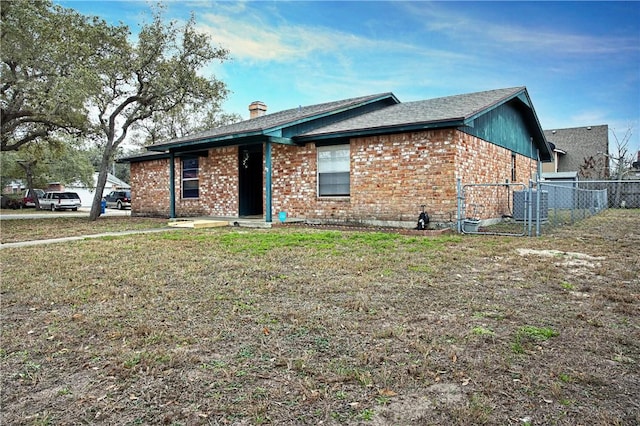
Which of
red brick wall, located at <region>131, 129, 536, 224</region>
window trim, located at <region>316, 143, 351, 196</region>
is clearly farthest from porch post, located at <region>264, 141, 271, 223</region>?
window trim, located at <region>316, 143, 351, 196</region>

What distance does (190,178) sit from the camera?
16.2 metres

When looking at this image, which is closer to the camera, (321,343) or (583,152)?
(321,343)

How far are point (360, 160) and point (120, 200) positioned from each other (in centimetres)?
2507

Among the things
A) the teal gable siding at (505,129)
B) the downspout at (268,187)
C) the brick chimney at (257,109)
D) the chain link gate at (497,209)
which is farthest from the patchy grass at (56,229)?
the teal gable siding at (505,129)

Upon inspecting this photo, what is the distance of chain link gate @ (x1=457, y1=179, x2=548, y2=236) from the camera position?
10.1m

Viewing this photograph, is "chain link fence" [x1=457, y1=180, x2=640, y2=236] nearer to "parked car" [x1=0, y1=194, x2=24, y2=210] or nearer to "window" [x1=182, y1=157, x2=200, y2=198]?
"window" [x1=182, y1=157, x2=200, y2=198]

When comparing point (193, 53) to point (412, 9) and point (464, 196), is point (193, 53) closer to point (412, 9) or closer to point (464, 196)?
point (412, 9)

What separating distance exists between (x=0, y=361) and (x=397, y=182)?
31.2 feet

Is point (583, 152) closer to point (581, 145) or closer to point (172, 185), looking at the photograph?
point (581, 145)

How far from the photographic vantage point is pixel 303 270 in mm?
5730

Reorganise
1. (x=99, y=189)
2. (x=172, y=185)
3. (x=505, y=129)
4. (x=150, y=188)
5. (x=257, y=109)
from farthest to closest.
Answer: (x=257, y=109), (x=150, y=188), (x=99, y=189), (x=172, y=185), (x=505, y=129)

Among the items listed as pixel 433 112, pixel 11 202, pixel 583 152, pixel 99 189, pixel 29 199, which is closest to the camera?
pixel 433 112

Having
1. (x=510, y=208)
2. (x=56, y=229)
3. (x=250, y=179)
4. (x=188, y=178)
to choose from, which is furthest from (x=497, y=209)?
(x=56, y=229)

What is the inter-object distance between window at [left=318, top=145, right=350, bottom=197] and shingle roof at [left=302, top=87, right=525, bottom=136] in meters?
0.65
